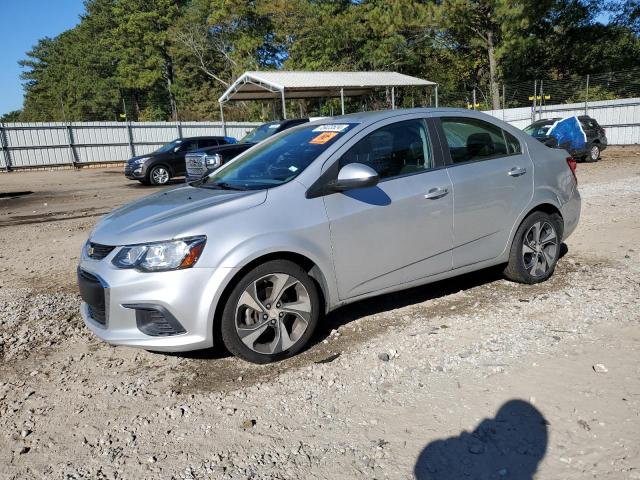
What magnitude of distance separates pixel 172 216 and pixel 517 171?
2975 millimetres

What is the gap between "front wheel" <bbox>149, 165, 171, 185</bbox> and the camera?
16.9m

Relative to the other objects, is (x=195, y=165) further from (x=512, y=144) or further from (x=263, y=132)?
(x=512, y=144)

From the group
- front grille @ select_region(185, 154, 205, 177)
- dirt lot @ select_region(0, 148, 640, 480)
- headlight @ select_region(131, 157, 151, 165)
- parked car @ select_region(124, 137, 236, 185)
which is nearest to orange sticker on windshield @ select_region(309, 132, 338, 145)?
dirt lot @ select_region(0, 148, 640, 480)

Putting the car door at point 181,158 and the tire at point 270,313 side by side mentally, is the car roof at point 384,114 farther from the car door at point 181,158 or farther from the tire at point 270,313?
the car door at point 181,158

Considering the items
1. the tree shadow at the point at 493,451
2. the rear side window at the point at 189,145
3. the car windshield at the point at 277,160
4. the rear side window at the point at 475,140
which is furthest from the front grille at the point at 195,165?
the tree shadow at the point at 493,451

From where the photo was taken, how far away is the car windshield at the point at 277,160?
379cm

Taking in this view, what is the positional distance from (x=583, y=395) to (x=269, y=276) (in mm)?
1993

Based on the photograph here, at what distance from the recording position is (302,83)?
75.7ft

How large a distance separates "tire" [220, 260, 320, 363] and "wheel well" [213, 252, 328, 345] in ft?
0.10

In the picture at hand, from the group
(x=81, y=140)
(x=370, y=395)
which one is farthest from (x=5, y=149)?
(x=370, y=395)

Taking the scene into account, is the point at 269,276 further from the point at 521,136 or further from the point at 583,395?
the point at 521,136

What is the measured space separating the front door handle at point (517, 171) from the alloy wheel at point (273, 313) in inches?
87.9

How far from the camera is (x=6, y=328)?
4316 mm

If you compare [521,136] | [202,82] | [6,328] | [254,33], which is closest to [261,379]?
[6,328]
